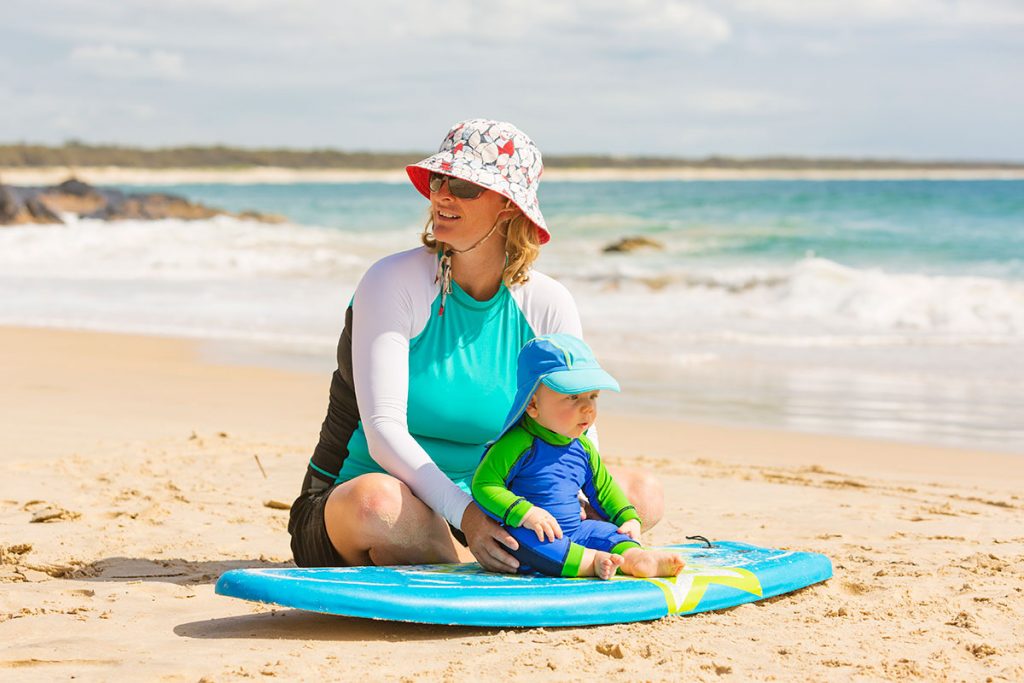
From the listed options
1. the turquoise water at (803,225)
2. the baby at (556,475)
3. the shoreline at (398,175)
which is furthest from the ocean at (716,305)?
the shoreline at (398,175)

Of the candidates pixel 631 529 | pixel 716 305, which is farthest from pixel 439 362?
pixel 716 305

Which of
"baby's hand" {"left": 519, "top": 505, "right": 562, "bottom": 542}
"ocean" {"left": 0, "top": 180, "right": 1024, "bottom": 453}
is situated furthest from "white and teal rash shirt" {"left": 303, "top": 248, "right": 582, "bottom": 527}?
"ocean" {"left": 0, "top": 180, "right": 1024, "bottom": 453}

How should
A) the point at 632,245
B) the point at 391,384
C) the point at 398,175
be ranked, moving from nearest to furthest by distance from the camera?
the point at 391,384 < the point at 632,245 < the point at 398,175

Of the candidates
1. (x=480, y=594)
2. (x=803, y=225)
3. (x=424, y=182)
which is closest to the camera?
(x=480, y=594)

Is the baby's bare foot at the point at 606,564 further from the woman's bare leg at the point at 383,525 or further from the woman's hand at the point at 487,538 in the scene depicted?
the woman's bare leg at the point at 383,525

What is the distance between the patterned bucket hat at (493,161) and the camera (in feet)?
11.8

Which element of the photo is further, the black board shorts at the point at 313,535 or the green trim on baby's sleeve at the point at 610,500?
the black board shorts at the point at 313,535

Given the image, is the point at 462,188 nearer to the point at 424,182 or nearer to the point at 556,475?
the point at 424,182

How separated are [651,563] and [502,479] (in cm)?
51

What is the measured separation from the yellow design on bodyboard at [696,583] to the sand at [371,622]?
0.20 ft

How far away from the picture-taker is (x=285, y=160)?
113 m

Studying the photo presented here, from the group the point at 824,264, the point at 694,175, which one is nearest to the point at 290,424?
the point at 824,264

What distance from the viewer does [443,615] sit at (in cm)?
332

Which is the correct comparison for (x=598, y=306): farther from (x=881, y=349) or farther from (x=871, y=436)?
(x=871, y=436)
